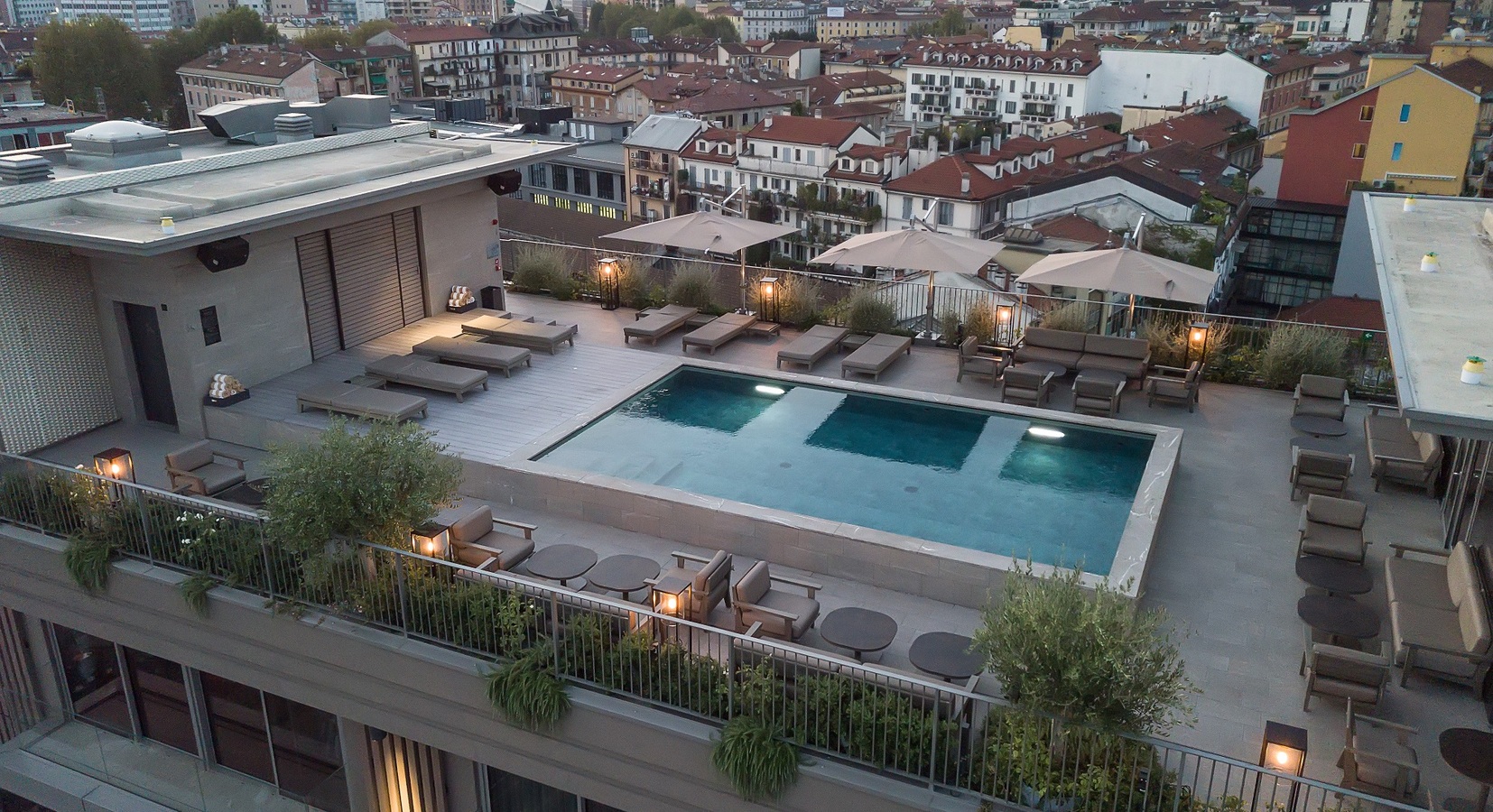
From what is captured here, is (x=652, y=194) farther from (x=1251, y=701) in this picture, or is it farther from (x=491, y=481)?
(x=1251, y=701)

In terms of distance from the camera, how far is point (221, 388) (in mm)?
12312

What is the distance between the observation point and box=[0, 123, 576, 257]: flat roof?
11.1 m

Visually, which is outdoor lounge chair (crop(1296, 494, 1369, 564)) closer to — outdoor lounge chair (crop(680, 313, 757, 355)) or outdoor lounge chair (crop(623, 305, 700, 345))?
outdoor lounge chair (crop(680, 313, 757, 355))

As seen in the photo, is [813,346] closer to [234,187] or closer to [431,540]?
[431,540]

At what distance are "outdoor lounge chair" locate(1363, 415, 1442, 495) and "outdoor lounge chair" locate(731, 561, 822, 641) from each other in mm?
6518

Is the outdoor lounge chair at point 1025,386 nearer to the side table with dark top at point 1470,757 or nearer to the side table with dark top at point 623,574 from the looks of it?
the side table with dark top at point 623,574

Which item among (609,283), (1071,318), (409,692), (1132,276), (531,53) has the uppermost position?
(1132,276)

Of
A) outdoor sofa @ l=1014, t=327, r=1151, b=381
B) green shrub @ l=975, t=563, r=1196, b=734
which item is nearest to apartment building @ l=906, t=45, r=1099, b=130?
outdoor sofa @ l=1014, t=327, r=1151, b=381

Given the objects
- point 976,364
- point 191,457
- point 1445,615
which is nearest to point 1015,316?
point 976,364

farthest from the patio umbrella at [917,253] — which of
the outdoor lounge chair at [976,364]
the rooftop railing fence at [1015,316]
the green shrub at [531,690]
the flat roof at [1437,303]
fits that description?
the green shrub at [531,690]

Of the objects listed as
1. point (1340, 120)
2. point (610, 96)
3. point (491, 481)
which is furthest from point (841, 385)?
point (610, 96)

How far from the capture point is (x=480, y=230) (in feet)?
53.6

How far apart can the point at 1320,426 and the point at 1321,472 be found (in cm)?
138

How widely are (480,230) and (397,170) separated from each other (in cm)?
206
